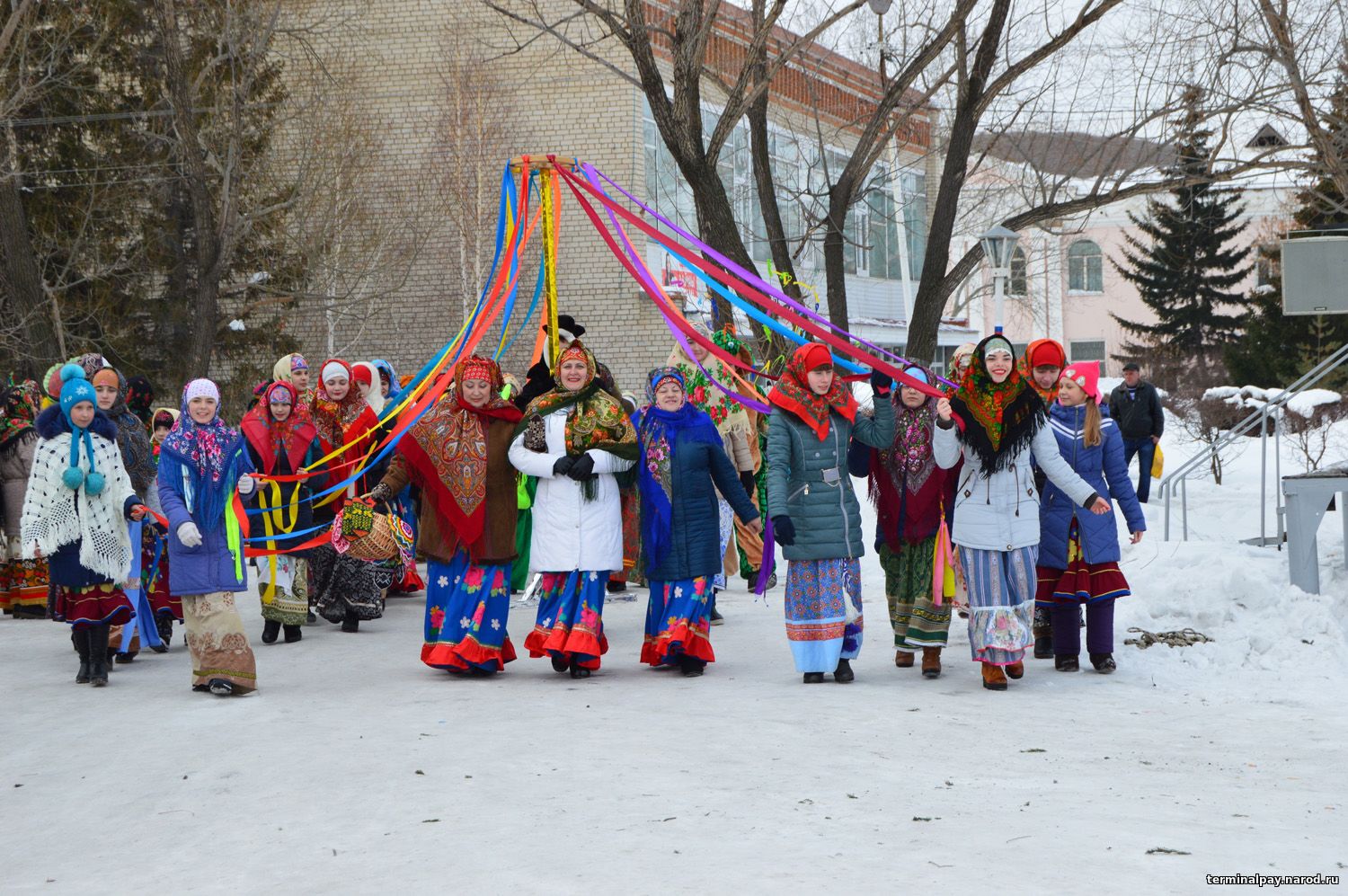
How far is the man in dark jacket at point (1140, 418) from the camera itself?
16.6 m

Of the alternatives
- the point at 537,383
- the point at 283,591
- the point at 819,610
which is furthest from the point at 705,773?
the point at 283,591

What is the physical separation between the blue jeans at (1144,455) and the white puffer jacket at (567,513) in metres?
9.86

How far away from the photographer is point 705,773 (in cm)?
577

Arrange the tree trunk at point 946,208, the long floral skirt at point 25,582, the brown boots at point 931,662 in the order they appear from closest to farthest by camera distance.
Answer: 1. the brown boots at point 931,662
2. the long floral skirt at point 25,582
3. the tree trunk at point 946,208

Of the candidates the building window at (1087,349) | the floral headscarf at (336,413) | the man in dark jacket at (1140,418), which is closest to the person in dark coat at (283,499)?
the floral headscarf at (336,413)

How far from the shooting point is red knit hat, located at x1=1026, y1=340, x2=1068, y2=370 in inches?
313

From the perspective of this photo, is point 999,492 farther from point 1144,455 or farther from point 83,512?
point 1144,455

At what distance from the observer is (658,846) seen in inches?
187

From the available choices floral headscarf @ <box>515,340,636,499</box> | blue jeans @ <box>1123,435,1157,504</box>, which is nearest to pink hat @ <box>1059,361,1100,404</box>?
floral headscarf @ <box>515,340,636,499</box>

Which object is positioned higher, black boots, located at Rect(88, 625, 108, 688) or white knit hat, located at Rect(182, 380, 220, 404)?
white knit hat, located at Rect(182, 380, 220, 404)

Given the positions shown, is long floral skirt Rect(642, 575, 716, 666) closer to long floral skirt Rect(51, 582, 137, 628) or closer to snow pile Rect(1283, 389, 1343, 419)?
long floral skirt Rect(51, 582, 137, 628)

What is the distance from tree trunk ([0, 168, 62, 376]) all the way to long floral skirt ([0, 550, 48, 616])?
6067 millimetres

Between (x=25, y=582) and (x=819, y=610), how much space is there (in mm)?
6973

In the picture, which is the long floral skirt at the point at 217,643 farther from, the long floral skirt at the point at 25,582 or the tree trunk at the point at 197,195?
the tree trunk at the point at 197,195
